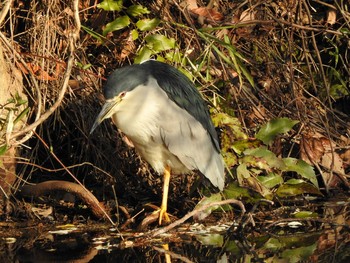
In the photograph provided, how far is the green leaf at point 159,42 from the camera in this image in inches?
225

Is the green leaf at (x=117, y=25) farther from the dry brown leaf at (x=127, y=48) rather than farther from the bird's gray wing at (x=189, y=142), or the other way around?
the bird's gray wing at (x=189, y=142)

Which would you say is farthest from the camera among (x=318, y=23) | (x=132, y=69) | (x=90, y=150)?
(x=318, y=23)

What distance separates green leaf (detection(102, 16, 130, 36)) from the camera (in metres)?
5.70

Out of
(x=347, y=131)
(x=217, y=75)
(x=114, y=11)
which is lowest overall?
(x=347, y=131)

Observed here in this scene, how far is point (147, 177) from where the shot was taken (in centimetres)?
568

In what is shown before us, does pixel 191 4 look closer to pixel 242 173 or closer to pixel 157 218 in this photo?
pixel 242 173

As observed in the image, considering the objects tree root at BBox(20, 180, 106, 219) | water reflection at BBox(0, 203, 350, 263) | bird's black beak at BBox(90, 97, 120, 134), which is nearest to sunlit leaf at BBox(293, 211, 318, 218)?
water reflection at BBox(0, 203, 350, 263)

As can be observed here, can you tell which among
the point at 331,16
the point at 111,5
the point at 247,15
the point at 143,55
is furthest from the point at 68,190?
the point at 331,16

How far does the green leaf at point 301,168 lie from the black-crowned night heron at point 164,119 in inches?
19.5

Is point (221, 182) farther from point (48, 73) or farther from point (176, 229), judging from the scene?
point (48, 73)

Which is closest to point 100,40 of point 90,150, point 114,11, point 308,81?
point 114,11

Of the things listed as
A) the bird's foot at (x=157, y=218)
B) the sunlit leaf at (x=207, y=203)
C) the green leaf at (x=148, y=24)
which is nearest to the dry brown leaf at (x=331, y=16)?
the green leaf at (x=148, y=24)

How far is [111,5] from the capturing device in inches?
226

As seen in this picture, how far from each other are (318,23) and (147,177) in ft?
6.19
